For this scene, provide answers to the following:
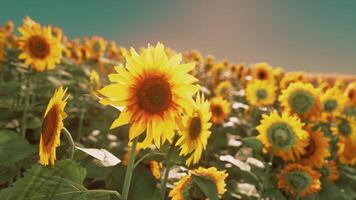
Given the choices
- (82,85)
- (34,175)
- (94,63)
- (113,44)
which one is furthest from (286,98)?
(113,44)

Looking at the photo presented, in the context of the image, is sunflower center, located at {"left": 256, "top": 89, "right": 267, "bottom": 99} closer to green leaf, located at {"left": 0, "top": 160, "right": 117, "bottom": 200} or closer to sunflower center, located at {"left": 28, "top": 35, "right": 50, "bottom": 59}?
sunflower center, located at {"left": 28, "top": 35, "right": 50, "bottom": 59}

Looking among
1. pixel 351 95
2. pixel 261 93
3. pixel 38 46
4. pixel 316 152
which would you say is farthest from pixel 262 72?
pixel 38 46

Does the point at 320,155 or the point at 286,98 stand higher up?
the point at 286,98

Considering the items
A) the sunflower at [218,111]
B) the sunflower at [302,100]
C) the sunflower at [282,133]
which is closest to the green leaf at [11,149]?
the sunflower at [282,133]

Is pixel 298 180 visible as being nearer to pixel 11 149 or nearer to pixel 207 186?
pixel 207 186

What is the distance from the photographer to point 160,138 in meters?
2.09

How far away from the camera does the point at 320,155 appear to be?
3.34 m

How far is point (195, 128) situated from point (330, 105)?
2725mm

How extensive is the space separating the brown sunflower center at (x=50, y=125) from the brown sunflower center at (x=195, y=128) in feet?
1.78

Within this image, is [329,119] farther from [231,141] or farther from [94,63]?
[94,63]

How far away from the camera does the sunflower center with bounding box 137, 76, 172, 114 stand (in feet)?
5.44

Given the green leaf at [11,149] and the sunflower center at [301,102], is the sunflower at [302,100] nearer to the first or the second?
the sunflower center at [301,102]

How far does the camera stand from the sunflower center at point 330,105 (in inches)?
172

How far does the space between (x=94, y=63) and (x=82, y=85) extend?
1906 mm
